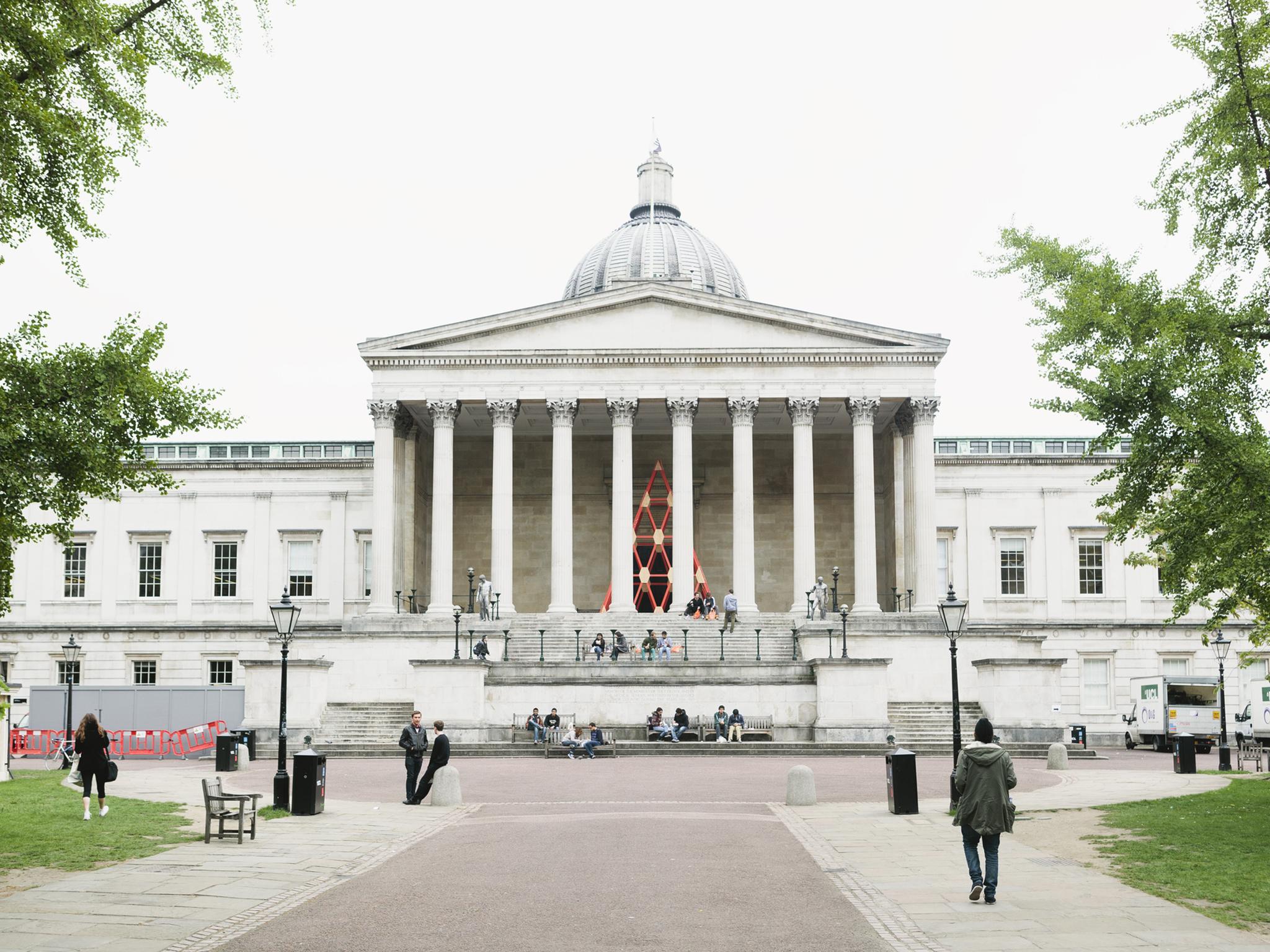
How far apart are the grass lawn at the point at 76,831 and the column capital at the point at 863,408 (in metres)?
34.3

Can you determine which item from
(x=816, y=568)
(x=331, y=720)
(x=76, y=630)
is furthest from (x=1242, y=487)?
(x=76, y=630)

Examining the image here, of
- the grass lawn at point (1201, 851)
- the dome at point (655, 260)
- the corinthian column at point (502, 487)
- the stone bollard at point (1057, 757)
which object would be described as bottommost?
the stone bollard at point (1057, 757)

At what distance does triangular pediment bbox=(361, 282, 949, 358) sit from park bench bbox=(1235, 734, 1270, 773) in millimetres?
18915

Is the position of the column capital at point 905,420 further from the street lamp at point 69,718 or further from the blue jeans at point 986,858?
the blue jeans at point 986,858

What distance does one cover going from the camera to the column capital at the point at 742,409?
5397 cm

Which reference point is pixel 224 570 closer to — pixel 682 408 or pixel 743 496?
pixel 682 408

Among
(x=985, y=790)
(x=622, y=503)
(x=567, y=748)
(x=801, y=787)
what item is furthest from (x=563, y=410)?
(x=985, y=790)

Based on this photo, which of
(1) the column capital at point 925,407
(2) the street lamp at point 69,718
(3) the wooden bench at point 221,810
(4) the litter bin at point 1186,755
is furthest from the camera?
(1) the column capital at point 925,407

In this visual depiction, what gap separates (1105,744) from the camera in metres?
54.3

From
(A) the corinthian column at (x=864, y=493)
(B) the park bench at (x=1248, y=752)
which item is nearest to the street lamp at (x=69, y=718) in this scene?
(B) the park bench at (x=1248, y=752)

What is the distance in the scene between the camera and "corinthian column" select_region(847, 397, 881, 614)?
53281 mm

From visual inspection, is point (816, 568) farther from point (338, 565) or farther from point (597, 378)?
point (338, 565)

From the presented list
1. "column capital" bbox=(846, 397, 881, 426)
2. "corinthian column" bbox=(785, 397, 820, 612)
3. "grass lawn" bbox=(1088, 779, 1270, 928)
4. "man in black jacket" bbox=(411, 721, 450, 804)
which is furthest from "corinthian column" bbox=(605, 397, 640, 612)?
"grass lawn" bbox=(1088, 779, 1270, 928)

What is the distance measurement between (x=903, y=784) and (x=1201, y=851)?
218 inches
